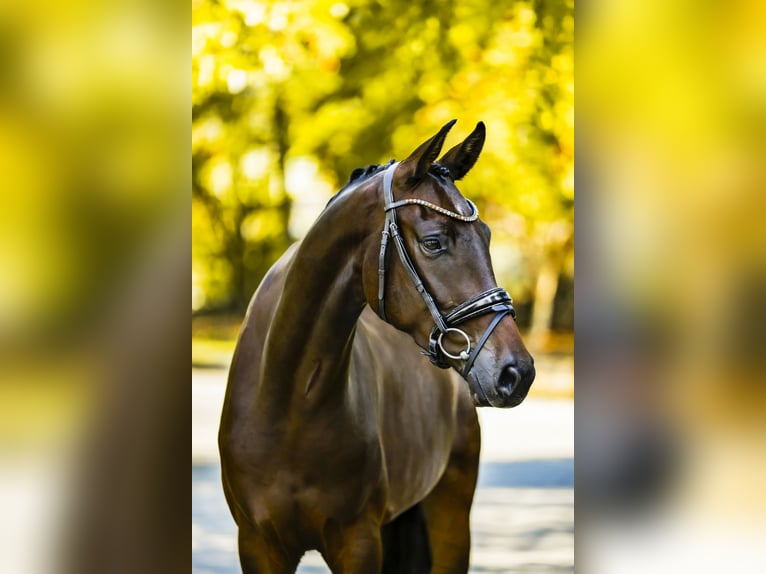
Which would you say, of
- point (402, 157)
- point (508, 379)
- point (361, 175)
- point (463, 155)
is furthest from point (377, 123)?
point (508, 379)

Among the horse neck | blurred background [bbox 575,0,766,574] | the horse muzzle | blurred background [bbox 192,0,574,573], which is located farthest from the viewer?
blurred background [bbox 192,0,574,573]

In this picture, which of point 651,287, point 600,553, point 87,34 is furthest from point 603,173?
point 87,34

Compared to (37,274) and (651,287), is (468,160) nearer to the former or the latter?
(651,287)

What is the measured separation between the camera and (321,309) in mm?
2039

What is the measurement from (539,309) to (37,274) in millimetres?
2467

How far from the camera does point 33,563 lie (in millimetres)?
1243

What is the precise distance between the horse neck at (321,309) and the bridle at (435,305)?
0.05 meters

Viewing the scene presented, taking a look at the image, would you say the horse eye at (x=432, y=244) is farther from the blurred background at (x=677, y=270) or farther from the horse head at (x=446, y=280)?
the blurred background at (x=677, y=270)

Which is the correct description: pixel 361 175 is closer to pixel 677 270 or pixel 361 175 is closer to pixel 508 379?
pixel 508 379

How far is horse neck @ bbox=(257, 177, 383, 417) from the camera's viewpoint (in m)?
1.99

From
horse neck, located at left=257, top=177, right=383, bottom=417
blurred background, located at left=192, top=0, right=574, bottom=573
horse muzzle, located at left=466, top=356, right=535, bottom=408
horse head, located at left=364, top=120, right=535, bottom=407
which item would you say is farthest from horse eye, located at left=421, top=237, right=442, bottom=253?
blurred background, located at left=192, top=0, right=574, bottom=573

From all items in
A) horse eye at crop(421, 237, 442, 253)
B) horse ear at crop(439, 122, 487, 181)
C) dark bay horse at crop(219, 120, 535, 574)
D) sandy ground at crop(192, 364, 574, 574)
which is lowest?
sandy ground at crop(192, 364, 574, 574)

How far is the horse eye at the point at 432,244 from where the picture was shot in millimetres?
1832

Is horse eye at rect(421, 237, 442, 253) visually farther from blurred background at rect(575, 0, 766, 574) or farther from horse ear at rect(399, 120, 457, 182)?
blurred background at rect(575, 0, 766, 574)
